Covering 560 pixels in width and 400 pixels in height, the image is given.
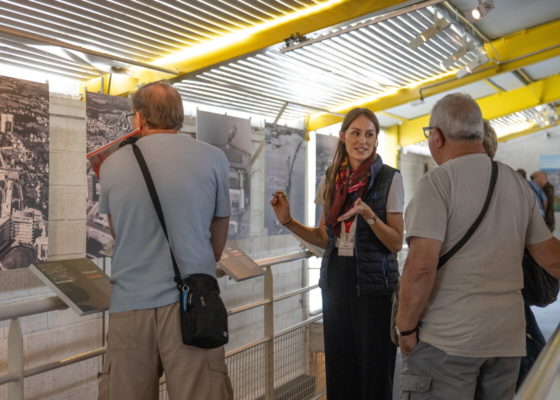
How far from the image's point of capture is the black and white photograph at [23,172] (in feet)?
12.3

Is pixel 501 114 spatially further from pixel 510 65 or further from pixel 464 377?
pixel 464 377

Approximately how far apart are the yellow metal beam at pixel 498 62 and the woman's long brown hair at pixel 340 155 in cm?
496

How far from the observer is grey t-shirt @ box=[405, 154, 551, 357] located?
1.69m

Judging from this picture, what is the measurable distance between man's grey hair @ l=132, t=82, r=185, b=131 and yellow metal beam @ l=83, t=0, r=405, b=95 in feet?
9.67

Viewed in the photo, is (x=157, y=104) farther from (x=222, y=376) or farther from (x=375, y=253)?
(x=375, y=253)

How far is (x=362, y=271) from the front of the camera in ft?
7.84

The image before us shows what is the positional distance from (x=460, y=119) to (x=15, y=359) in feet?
5.23

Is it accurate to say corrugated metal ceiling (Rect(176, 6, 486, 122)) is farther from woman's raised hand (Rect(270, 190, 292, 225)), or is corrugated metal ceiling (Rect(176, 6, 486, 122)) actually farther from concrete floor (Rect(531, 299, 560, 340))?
concrete floor (Rect(531, 299, 560, 340))

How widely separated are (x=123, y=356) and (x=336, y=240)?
43.7 inches

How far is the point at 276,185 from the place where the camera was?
270 inches

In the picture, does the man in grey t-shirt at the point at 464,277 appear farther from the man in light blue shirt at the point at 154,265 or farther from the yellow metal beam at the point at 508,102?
the yellow metal beam at the point at 508,102

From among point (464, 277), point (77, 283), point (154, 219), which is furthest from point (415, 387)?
point (77, 283)

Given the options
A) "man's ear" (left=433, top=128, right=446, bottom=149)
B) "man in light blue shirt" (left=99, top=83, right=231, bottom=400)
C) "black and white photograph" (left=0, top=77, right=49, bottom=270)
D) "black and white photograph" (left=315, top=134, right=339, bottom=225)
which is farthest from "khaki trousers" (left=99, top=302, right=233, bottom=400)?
"black and white photograph" (left=315, top=134, right=339, bottom=225)

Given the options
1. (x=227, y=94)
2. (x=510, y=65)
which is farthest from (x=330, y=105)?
(x=510, y=65)
